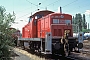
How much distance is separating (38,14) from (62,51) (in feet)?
15.1

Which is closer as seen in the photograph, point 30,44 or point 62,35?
point 62,35

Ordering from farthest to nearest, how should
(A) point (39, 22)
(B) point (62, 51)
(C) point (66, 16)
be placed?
(A) point (39, 22) < (C) point (66, 16) < (B) point (62, 51)

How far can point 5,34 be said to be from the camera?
17.0 feet

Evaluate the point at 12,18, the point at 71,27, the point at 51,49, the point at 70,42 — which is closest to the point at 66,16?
the point at 71,27

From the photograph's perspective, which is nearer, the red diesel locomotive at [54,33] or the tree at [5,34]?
the tree at [5,34]

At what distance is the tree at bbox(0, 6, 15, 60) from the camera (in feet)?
16.6

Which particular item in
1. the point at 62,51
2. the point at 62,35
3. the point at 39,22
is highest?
the point at 39,22

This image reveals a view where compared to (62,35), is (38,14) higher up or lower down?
higher up

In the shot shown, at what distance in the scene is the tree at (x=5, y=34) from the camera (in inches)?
199

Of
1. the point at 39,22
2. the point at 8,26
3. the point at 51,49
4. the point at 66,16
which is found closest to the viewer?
the point at 8,26

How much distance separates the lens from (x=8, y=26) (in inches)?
208

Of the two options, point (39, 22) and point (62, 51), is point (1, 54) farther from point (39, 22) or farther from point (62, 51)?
point (39, 22)

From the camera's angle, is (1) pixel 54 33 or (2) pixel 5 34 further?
(1) pixel 54 33

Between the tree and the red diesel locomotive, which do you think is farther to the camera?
the red diesel locomotive
